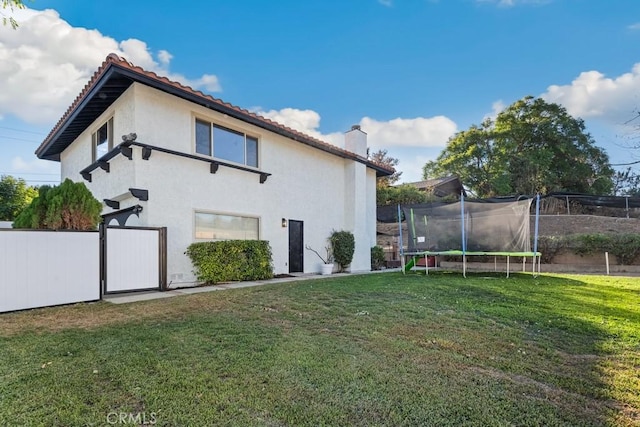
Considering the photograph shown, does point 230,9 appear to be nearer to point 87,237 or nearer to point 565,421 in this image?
point 87,237

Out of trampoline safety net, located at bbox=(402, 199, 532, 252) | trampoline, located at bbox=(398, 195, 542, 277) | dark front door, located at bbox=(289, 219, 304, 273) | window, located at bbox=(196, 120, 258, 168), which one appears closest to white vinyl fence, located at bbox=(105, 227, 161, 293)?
window, located at bbox=(196, 120, 258, 168)

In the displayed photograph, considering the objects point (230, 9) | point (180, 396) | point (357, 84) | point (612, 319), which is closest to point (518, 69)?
point (357, 84)

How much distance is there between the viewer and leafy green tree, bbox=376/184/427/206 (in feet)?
67.2

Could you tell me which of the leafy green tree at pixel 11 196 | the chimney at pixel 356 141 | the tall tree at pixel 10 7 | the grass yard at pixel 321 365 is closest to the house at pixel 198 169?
the chimney at pixel 356 141

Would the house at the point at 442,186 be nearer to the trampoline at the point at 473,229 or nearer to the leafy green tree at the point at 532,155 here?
the leafy green tree at the point at 532,155

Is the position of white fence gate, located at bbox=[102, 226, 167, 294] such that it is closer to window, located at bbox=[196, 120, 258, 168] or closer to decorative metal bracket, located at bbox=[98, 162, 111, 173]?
window, located at bbox=[196, 120, 258, 168]

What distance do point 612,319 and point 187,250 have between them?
7409 mm

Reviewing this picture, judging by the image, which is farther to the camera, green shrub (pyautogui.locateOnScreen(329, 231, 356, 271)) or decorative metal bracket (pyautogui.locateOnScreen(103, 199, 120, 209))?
green shrub (pyautogui.locateOnScreen(329, 231, 356, 271))

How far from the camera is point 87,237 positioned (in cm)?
559

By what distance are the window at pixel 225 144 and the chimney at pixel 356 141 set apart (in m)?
4.52

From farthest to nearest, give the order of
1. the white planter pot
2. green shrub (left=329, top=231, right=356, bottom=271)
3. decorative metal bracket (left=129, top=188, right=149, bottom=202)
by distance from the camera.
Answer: green shrub (left=329, top=231, right=356, bottom=271) → the white planter pot → decorative metal bracket (left=129, top=188, right=149, bottom=202)

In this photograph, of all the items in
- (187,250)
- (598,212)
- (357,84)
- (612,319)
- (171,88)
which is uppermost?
(357,84)

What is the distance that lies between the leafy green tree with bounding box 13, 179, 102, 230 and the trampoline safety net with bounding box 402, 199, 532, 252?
8.07 meters

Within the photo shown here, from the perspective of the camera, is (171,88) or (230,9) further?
(230,9)
